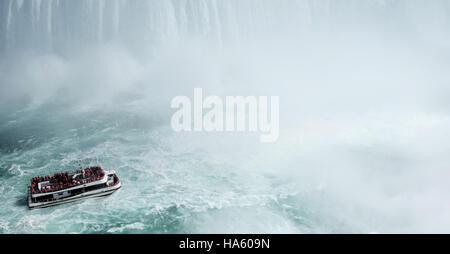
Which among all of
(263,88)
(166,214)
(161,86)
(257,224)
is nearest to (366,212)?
(257,224)

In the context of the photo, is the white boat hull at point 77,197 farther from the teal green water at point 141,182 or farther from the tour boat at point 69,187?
the teal green water at point 141,182

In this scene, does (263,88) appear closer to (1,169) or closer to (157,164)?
(157,164)

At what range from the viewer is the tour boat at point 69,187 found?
25516 mm

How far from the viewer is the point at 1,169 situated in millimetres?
31734

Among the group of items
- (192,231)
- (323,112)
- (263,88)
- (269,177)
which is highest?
(263,88)

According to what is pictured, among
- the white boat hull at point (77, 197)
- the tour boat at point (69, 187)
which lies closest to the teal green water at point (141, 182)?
the white boat hull at point (77, 197)

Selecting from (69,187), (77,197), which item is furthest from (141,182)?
(69,187)

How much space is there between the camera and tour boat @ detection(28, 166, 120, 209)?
83.7ft

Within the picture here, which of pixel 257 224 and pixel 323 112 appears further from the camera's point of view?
pixel 323 112

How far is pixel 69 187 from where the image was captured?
26.1 m

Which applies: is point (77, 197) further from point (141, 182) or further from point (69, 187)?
point (141, 182)

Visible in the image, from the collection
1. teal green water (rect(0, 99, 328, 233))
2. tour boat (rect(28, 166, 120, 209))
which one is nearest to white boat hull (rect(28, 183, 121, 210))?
tour boat (rect(28, 166, 120, 209))

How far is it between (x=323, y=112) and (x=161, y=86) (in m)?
25.8

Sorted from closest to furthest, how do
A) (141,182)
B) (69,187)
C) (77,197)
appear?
(69,187) → (77,197) → (141,182)
